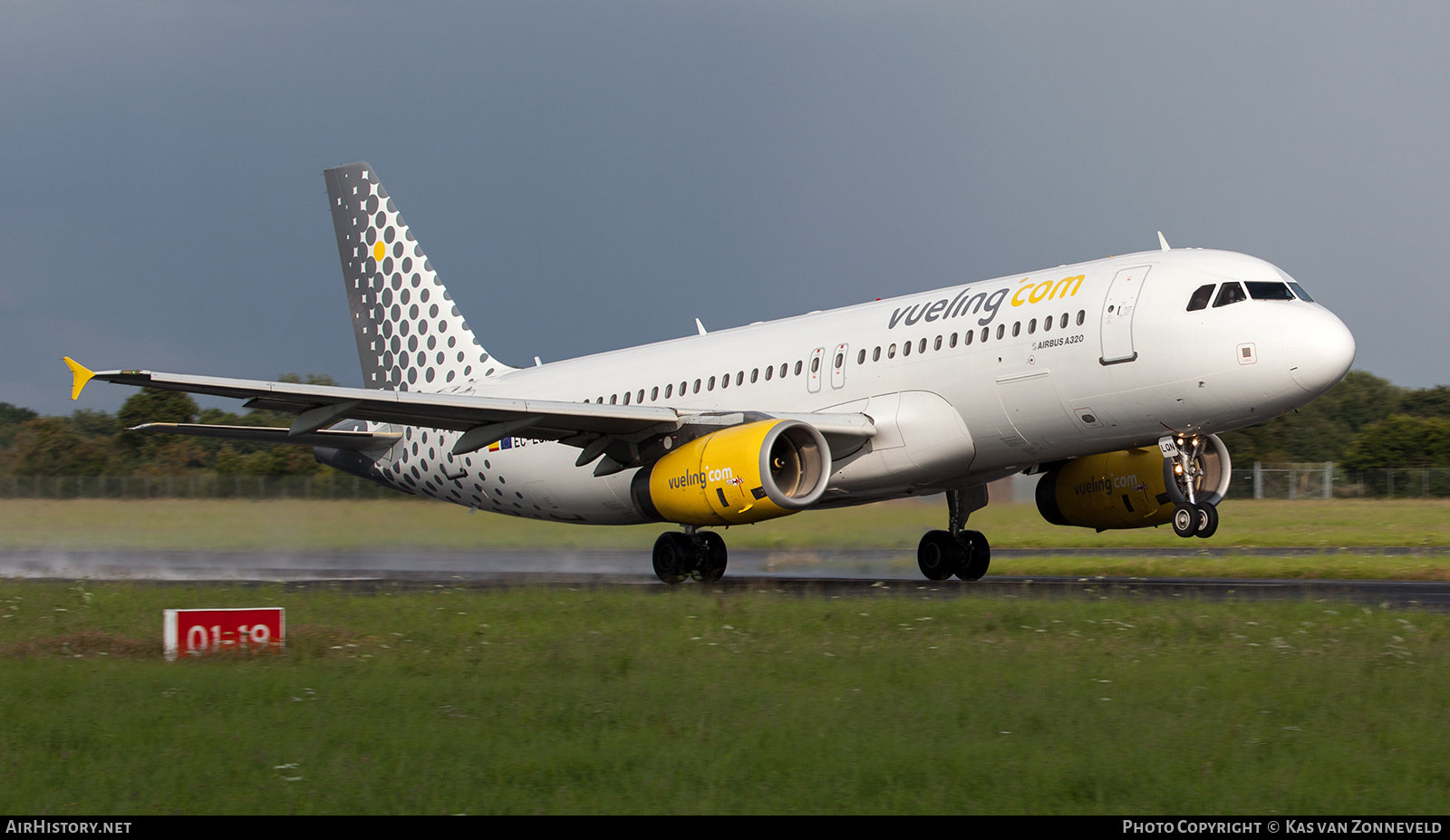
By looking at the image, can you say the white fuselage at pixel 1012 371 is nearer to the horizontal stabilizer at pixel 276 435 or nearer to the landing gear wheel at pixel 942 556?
the landing gear wheel at pixel 942 556

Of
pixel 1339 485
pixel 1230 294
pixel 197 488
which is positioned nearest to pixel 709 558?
pixel 1230 294

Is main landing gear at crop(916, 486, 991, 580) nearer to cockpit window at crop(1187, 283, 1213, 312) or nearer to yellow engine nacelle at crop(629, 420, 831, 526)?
yellow engine nacelle at crop(629, 420, 831, 526)

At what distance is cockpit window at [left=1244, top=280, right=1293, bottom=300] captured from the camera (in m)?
16.9

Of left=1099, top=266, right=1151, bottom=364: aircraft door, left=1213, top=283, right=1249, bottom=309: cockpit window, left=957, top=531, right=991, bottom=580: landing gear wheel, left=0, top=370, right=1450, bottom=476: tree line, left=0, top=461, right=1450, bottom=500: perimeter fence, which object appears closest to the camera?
left=1213, top=283, right=1249, bottom=309: cockpit window

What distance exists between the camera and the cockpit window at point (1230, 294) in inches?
664

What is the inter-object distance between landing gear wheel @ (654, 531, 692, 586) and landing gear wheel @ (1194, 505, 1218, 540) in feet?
24.6

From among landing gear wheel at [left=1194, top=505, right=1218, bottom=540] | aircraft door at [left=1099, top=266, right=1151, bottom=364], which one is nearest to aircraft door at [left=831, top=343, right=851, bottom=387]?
aircraft door at [left=1099, top=266, right=1151, bottom=364]

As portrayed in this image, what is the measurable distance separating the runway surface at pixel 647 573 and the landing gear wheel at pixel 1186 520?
81cm

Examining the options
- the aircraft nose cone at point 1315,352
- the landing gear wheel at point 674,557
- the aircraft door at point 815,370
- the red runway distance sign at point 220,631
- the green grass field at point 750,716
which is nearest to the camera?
the green grass field at point 750,716

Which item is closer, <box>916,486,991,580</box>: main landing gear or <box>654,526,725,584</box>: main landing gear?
<box>654,526,725,584</box>: main landing gear

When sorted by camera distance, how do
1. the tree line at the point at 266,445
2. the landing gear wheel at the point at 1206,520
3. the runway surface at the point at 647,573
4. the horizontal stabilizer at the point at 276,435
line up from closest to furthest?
the landing gear wheel at the point at 1206,520
the runway surface at the point at 647,573
the horizontal stabilizer at the point at 276,435
the tree line at the point at 266,445

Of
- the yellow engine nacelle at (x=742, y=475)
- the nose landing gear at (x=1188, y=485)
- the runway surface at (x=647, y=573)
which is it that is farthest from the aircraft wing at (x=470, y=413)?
the nose landing gear at (x=1188, y=485)

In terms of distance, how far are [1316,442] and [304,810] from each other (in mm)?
82993

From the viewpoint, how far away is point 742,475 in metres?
18.0
